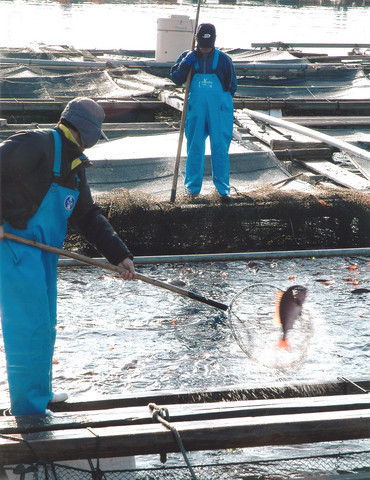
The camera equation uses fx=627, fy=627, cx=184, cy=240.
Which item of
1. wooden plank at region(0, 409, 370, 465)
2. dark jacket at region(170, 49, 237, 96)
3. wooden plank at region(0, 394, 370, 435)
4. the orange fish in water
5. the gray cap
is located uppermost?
dark jacket at region(170, 49, 237, 96)

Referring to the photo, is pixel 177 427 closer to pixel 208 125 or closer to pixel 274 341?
pixel 274 341

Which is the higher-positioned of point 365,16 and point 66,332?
point 365,16

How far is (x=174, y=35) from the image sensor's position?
17.5 m

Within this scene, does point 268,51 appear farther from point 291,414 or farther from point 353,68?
point 291,414

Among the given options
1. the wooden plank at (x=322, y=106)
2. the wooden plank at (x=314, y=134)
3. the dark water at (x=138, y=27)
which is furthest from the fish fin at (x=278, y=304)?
the dark water at (x=138, y=27)

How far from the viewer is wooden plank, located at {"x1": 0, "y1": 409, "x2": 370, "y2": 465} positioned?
3367 millimetres

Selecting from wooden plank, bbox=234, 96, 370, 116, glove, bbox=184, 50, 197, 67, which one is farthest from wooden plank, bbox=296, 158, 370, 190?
wooden plank, bbox=234, 96, 370, 116

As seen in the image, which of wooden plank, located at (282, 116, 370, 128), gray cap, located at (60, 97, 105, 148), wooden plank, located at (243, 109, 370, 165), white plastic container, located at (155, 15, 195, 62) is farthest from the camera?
white plastic container, located at (155, 15, 195, 62)

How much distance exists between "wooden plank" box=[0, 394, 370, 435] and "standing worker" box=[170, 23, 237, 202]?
4582mm

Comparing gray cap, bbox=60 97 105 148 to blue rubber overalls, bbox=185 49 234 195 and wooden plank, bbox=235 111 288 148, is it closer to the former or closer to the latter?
blue rubber overalls, bbox=185 49 234 195

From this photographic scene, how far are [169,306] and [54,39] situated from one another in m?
32.2

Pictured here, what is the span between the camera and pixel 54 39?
35469mm

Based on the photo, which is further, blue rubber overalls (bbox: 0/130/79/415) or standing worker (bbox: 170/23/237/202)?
standing worker (bbox: 170/23/237/202)

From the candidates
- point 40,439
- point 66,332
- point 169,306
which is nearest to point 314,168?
point 169,306
